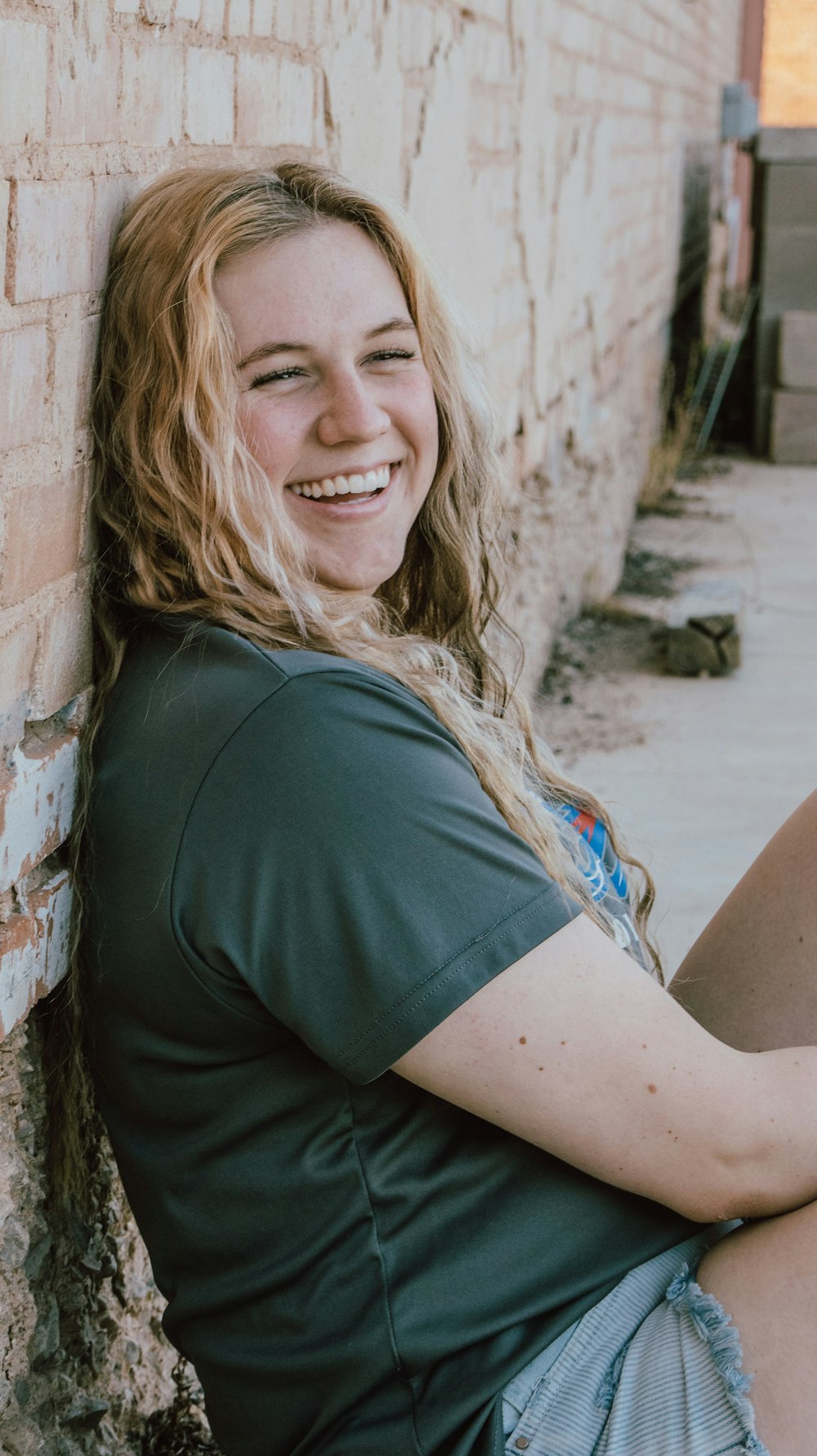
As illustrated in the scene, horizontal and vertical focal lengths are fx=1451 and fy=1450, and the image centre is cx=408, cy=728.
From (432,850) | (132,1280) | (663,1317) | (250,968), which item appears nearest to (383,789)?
(432,850)

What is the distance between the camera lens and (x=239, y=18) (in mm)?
1823

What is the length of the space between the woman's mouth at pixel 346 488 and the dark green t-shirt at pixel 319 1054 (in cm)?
30

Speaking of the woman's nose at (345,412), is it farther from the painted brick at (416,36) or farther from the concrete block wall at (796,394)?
the concrete block wall at (796,394)

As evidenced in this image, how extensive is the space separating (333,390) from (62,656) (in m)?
0.41

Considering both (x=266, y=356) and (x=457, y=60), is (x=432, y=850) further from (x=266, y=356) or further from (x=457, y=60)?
(x=457, y=60)

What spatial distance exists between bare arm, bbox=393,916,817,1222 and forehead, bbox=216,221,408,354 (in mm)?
680

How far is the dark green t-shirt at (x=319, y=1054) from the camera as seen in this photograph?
3.62ft

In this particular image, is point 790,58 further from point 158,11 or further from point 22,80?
point 22,80

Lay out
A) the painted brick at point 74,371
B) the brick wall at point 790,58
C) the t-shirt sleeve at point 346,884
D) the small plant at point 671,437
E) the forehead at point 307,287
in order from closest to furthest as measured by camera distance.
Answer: the t-shirt sleeve at point 346,884 → the painted brick at point 74,371 → the forehead at point 307,287 → the small plant at point 671,437 → the brick wall at point 790,58

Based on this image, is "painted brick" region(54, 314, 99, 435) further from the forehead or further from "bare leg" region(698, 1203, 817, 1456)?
"bare leg" region(698, 1203, 817, 1456)

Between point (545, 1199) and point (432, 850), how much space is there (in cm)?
36

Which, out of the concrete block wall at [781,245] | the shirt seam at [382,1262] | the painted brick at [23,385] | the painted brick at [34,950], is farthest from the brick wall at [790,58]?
the shirt seam at [382,1262]

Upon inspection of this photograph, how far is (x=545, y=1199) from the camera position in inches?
49.4

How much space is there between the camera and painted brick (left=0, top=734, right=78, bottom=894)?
1253mm
